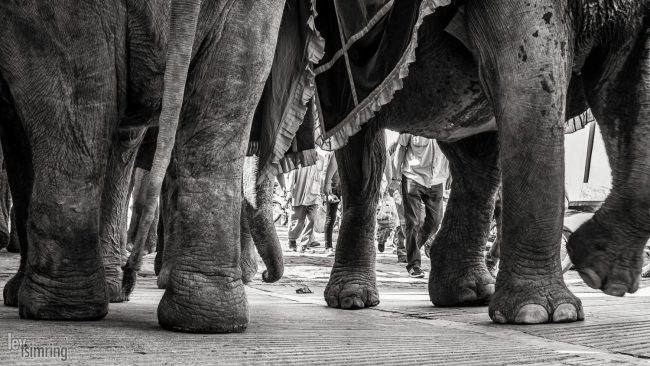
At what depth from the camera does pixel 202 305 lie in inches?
109

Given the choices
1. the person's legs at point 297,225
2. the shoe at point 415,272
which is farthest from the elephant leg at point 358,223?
the person's legs at point 297,225

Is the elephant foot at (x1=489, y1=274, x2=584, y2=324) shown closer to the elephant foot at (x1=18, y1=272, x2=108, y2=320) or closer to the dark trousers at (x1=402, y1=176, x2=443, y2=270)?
the elephant foot at (x1=18, y1=272, x2=108, y2=320)

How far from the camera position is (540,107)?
3.57m

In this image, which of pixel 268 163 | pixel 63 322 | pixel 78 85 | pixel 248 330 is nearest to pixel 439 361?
pixel 248 330

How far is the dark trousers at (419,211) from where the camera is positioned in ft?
32.5

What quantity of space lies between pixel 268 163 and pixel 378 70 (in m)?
0.69

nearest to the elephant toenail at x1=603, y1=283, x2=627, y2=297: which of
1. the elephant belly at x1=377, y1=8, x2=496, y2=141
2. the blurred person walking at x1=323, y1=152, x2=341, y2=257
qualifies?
the elephant belly at x1=377, y1=8, x2=496, y2=141

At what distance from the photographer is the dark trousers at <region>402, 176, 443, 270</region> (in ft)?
32.5

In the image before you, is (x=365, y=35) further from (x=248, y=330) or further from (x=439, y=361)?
(x=439, y=361)

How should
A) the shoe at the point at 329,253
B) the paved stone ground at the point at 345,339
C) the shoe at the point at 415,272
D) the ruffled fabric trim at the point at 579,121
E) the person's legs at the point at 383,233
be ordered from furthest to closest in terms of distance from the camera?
1. the person's legs at the point at 383,233
2. the shoe at the point at 329,253
3. the shoe at the point at 415,272
4. the ruffled fabric trim at the point at 579,121
5. the paved stone ground at the point at 345,339

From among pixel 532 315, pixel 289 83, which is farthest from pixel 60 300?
pixel 532 315

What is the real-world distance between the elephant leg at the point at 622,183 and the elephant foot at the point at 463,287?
0.73 metres

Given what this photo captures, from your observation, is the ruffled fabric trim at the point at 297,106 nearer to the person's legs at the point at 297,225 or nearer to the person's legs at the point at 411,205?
the person's legs at the point at 411,205

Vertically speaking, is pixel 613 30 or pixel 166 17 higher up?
pixel 613 30
